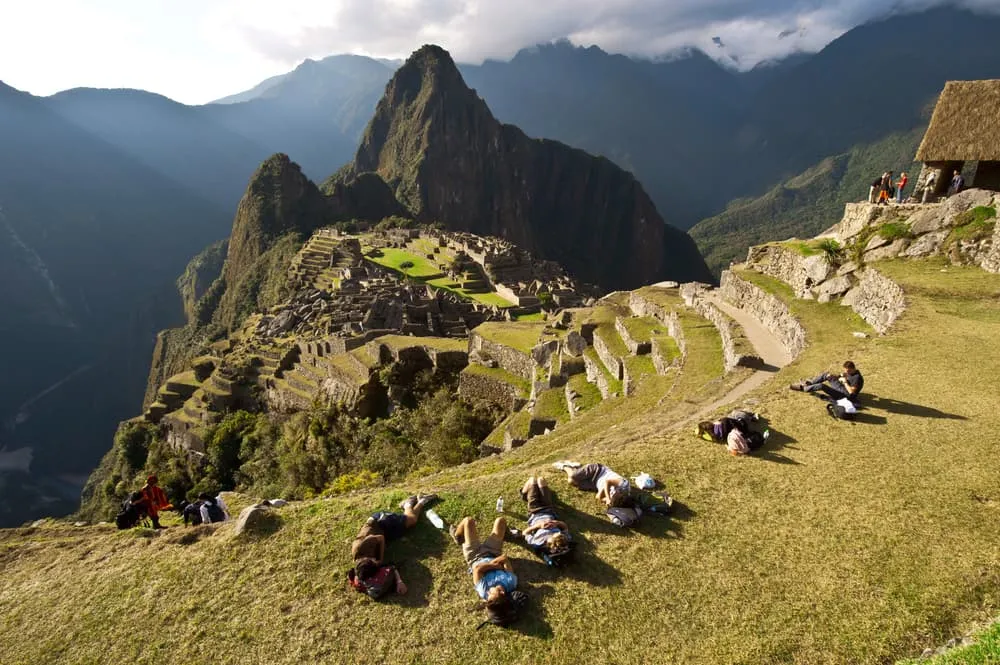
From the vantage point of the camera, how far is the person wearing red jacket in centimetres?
851

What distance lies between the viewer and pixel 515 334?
24234 mm

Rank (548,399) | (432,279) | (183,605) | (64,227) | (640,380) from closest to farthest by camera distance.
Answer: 1. (183,605)
2. (640,380)
3. (548,399)
4. (432,279)
5. (64,227)

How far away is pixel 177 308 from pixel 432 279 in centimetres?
11947

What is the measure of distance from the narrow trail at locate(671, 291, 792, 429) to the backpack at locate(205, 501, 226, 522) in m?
7.94

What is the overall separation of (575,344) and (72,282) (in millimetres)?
173064

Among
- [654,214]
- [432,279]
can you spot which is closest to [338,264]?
[432,279]

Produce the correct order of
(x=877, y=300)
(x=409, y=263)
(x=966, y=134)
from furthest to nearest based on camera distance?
(x=409, y=263) → (x=966, y=134) → (x=877, y=300)

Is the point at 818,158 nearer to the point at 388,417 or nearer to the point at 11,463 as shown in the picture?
the point at 388,417

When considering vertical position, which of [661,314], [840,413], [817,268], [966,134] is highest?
[966,134]

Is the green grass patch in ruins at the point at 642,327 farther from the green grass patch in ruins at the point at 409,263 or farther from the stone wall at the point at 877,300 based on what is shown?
the green grass patch in ruins at the point at 409,263

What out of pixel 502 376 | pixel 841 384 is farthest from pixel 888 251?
pixel 502 376

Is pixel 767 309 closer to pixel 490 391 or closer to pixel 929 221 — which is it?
pixel 929 221

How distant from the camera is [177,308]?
143125mm

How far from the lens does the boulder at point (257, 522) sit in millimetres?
6887
